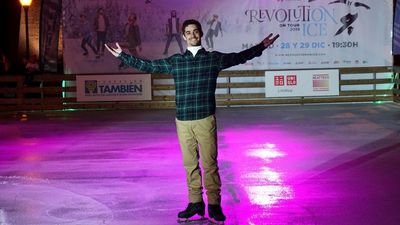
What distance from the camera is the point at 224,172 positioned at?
8.70 metres

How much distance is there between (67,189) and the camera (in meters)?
7.71

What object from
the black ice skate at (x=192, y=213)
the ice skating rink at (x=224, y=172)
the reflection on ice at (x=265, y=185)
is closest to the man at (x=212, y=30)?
the ice skating rink at (x=224, y=172)

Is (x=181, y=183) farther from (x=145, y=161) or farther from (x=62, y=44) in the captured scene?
(x=62, y=44)

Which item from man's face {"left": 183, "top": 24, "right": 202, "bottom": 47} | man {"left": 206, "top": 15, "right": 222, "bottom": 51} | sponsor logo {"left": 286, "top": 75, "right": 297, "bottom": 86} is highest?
man {"left": 206, "top": 15, "right": 222, "bottom": 51}

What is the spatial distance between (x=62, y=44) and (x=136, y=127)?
750cm

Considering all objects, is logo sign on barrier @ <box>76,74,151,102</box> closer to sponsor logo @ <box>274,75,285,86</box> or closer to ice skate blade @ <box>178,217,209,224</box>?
sponsor logo @ <box>274,75,285,86</box>

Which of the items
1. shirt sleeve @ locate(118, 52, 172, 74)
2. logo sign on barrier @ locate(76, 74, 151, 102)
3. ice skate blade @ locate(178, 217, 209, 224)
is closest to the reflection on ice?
ice skate blade @ locate(178, 217, 209, 224)

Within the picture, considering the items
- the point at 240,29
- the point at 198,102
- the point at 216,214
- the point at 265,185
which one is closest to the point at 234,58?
the point at 198,102

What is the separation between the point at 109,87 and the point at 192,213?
14544mm

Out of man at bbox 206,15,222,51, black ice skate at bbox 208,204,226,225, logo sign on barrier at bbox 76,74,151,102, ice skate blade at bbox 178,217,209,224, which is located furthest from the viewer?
man at bbox 206,15,222,51

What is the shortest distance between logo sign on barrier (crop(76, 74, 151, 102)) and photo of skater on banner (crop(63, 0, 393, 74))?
0.61 metres

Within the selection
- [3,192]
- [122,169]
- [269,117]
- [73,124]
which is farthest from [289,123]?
[3,192]

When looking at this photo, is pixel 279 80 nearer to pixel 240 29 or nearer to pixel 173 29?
pixel 240 29

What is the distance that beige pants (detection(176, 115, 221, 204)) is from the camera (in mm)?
5566
